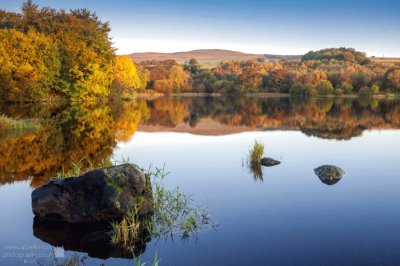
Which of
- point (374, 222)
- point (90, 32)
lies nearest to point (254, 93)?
point (90, 32)

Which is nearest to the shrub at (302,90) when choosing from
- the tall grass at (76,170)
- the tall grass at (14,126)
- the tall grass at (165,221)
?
the tall grass at (14,126)

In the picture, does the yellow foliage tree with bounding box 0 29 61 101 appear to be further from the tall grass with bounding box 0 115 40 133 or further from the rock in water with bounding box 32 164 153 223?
the rock in water with bounding box 32 164 153 223

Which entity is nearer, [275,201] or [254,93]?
[275,201]

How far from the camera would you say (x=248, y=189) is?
13.7m

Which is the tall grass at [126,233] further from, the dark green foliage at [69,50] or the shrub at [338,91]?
the shrub at [338,91]

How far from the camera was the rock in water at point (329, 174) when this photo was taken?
1477 cm

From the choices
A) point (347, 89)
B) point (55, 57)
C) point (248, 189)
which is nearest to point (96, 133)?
point (248, 189)

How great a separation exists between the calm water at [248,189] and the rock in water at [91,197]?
71 centimetres

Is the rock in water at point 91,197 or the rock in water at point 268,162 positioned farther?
the rock in water at point 268,162

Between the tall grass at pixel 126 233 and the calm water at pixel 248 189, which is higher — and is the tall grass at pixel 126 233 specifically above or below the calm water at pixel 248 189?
above

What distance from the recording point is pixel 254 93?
103188mm

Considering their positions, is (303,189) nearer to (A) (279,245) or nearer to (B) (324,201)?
(B) (324,201)

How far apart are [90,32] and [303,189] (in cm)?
5456

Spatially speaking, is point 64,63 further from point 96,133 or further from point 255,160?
point 255,160
